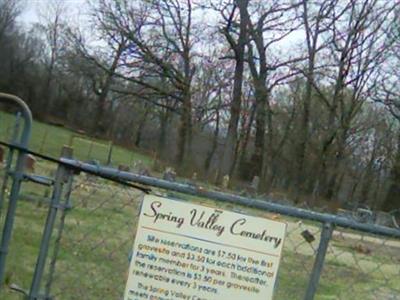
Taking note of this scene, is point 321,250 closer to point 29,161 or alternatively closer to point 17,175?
point 17,175

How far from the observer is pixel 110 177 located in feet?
10.7

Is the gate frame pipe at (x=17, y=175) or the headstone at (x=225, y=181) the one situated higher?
the gate frame pipe at (x=17, y=175)

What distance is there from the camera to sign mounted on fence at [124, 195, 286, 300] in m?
3.06

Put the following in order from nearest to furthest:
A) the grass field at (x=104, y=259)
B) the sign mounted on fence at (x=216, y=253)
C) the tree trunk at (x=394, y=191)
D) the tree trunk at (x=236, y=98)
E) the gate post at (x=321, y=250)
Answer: the sign mounted on fence at (x=216, y=253)
the gate post at (x=321, y=250)
the grass field at (x=104, y=259)
the tree trunk at (x=236, y=98)
the tree trunk at (x=394, y=191)

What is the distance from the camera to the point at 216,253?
10.0 ft

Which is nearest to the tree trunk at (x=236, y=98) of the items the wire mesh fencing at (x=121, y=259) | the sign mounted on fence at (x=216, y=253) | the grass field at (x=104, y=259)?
the wire mesh fencing at (x=121, y=259)

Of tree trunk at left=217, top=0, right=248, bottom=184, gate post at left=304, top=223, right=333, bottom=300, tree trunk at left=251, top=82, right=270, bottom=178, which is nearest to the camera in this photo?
gate post at left=304, top=223, right=333, bottom=300

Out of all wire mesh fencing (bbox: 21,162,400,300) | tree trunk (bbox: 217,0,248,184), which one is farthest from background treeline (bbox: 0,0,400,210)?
wire mesh fencing (bbox: 21,162,400,300)

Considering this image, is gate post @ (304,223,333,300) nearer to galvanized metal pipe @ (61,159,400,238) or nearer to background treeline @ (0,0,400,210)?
galvanized metal pipe @ (61,159,400,238)

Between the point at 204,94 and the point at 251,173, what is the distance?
6665mm

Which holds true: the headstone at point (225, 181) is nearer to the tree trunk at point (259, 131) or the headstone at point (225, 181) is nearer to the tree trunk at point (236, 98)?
the tree trunk at point (236, 98)

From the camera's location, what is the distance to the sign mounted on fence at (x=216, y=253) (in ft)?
10.0

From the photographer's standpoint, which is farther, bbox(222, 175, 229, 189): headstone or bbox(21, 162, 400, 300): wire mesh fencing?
bbox(222, 175, 229, 189): headstone

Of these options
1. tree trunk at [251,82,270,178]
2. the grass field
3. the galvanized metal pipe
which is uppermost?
tree trunk at [251,82,270,178]
